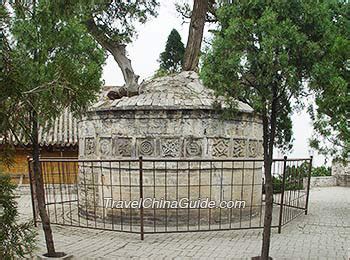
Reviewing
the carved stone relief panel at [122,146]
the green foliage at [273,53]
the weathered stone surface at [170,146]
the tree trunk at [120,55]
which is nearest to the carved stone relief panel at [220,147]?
the weathered stone surface at [170,146]

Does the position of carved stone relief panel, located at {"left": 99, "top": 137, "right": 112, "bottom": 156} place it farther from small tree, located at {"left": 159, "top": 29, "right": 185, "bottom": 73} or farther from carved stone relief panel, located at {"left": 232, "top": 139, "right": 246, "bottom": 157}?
small tree, located at {"left": 159, "top": 29, "right": 185, "bottom": 73}

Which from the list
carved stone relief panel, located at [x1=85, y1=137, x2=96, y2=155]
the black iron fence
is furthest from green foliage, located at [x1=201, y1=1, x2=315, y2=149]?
carved stone relief panel, located at [x1=85, y1=137, x2=96, y2=155]

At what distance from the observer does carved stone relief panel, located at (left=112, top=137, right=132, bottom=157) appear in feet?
29.2

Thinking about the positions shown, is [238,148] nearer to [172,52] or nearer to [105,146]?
[105,146]

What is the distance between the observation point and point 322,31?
5.19m

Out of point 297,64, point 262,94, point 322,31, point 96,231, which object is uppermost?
point 322,31

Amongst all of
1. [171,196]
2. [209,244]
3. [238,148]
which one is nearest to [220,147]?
[238,148]

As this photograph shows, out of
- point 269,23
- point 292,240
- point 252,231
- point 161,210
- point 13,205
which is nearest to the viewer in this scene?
point 13,205

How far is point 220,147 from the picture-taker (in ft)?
29.3

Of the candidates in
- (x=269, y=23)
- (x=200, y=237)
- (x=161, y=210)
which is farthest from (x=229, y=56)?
(x=161, y=210)

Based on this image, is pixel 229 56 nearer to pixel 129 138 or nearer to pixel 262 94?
pixel 262 94

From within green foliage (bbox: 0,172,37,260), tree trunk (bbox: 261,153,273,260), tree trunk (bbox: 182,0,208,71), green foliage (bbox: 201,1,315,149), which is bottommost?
tree trunk (bbox: 261,153,273,260)

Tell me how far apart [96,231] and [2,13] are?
6.04 m

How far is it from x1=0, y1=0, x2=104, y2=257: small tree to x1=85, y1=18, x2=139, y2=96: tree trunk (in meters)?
4.12
